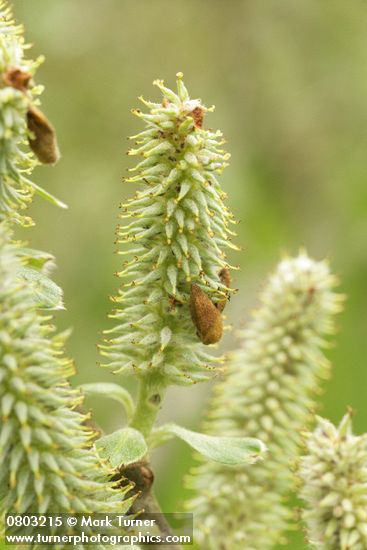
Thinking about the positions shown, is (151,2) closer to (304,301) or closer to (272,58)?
(272,58)

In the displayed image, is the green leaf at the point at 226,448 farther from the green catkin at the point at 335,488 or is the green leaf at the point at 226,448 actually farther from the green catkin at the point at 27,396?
the green catkin at the point at 27,396

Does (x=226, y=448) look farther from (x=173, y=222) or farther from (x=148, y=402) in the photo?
(x=173, y=222)

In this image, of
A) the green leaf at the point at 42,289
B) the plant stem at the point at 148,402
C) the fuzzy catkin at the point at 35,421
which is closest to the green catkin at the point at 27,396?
the fuzzy catkin at the point at 35,421

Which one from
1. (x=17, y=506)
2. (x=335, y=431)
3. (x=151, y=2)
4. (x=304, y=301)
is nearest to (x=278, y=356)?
(x=304, y=301)

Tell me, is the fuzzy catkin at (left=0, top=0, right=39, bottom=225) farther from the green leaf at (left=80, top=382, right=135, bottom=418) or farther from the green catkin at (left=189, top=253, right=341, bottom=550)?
the green catkin at (left=189, top=253, right=341, bottom=550)

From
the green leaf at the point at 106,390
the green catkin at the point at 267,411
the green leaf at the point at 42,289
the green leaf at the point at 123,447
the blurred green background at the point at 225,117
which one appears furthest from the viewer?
the blurred green background at the point at 225,117

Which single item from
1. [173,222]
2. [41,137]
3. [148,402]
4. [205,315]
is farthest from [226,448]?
[41,137]
